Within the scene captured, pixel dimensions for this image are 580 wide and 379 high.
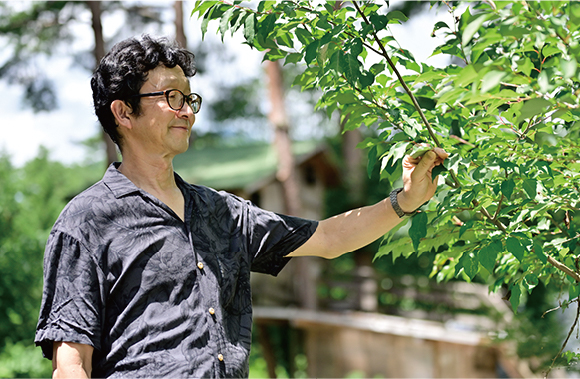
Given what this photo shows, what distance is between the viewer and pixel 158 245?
68.4 inches

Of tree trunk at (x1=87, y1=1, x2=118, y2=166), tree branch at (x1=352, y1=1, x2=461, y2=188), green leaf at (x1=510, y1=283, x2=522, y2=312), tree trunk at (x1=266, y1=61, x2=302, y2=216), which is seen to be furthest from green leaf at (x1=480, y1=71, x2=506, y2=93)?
tree trunk at (x1=266, y1=61, x2=302, y2=216)

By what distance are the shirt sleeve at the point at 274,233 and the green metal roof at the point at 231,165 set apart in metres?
9.75

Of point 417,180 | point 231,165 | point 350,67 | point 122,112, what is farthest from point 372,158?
point 231,165

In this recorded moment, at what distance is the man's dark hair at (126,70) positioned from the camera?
1.83 meters

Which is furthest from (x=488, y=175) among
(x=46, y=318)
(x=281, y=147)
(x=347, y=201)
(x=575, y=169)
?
(x=347, y=201)

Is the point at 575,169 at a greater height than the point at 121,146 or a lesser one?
lesser

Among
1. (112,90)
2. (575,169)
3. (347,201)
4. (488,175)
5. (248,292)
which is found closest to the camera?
(488,175)

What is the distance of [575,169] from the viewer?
170 centimetres

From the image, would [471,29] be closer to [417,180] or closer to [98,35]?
[417,180]

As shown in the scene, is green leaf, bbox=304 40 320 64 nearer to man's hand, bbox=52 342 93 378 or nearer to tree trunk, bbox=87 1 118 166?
man's hand, bbox=52 342 93 378

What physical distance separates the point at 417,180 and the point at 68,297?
44.5 inches

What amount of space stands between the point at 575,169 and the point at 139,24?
1192 cm

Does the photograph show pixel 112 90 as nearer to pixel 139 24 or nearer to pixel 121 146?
pixel 121 146

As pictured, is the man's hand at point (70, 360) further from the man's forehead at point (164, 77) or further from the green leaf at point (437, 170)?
the green leaf at point (437, 170)
